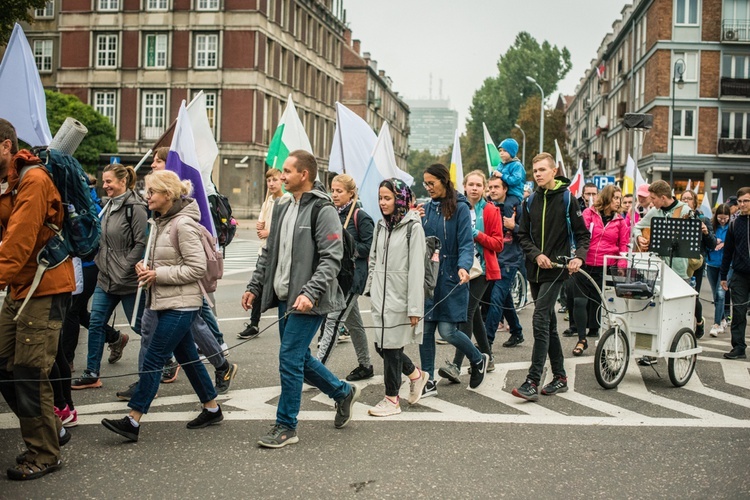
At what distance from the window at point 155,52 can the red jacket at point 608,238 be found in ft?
168

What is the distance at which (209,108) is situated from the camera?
56.4 metres

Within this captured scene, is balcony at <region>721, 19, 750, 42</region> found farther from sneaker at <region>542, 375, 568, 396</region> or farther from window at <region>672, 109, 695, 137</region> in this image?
sneaker at <region>542, 375, 568, 396</region>

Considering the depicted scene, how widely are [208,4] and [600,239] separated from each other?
50.9 metres

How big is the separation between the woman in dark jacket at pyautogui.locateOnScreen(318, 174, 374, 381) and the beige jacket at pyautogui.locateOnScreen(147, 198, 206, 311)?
2.03 m

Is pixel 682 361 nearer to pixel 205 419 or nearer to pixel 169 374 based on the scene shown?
pixel 205 419

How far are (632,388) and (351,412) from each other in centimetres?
300

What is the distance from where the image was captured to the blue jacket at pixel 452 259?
713 cm

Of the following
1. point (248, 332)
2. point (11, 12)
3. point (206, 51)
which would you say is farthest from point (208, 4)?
point (248, 332)

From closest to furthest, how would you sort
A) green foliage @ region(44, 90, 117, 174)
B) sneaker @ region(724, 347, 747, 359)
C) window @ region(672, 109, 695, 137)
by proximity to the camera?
sneaker @ region(724, 347, 747, 359)
window @ region(672, 109, 695, 137)
green foliage @ region(44, 90, 117, 174)

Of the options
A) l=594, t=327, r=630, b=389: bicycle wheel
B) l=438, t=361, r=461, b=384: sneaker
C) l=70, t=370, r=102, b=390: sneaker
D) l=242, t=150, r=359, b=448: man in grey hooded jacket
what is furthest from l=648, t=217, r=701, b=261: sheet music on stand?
l=70, t=370, r=102, b=390: sneaker

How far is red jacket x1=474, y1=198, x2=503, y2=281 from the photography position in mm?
8438

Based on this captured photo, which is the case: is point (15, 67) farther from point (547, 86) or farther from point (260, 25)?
point (547, 86)

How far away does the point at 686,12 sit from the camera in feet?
153

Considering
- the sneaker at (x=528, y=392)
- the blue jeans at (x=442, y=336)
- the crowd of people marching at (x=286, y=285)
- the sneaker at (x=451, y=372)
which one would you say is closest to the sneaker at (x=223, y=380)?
the crowd of people marching at (x=286, y=285)
